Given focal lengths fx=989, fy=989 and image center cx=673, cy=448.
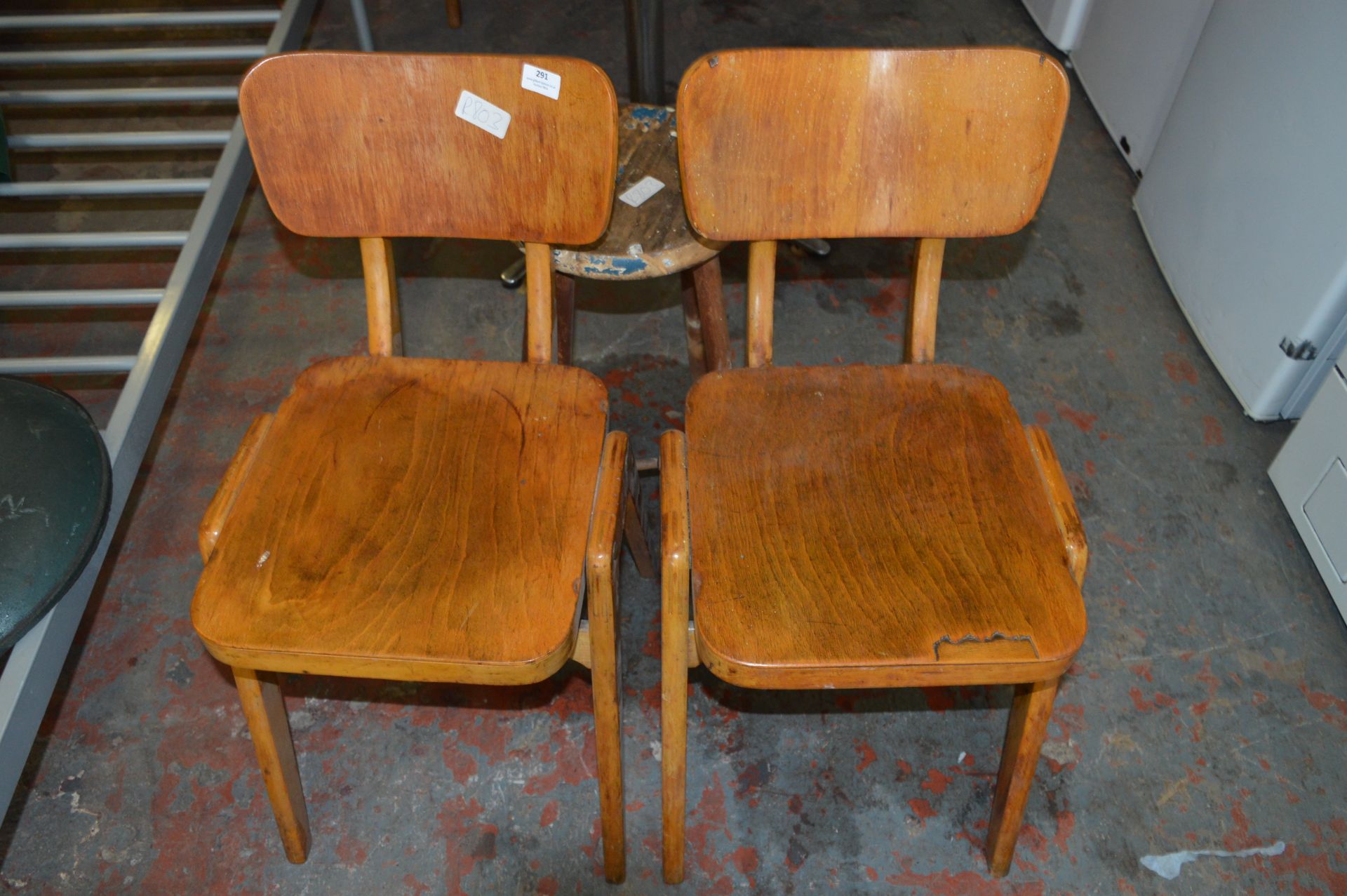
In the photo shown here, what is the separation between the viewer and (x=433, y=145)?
4.14 feet

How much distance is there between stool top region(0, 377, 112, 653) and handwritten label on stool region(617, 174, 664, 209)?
0.89 m

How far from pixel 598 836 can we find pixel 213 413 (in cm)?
121

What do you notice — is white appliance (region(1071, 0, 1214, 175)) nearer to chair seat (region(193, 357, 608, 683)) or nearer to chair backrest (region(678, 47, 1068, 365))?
chair backrest (region(678, 47, 1068, 365))

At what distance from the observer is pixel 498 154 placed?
4.14 ft

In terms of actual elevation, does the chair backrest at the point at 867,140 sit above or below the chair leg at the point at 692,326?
above

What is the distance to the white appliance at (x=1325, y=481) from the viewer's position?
1698 millimetres

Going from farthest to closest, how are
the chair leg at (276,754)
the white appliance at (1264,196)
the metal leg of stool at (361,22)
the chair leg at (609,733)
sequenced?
the metal leg of stool at (361,22) < the white appliance at (1264,196) < the chair leg at (276,754) < the chair leg at (609,733)

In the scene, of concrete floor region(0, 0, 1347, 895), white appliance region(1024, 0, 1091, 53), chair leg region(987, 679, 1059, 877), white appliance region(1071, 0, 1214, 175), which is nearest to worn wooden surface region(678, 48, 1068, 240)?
chair leg region(987, 679, 1059, 877)

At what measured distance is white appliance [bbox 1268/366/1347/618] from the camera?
1698 mm

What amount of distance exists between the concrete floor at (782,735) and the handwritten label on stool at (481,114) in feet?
2.72

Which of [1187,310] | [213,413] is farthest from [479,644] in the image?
[1187,310]

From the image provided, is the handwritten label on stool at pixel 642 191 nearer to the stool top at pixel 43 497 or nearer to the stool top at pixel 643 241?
the stool top at pixel 643 241

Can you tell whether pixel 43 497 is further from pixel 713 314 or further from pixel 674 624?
pixel 713 314

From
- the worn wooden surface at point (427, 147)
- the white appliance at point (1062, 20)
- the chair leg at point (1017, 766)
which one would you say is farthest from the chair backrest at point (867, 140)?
the white appliance at point (1062, 20)
